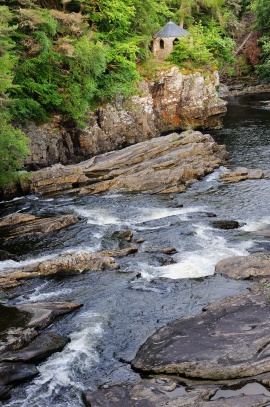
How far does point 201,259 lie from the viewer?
23.9 m

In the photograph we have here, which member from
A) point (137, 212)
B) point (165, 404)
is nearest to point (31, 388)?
point (165, 404)

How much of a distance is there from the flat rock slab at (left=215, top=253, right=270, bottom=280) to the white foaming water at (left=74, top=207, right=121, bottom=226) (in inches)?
385

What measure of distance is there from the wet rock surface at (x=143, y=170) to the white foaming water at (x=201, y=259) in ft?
36.2

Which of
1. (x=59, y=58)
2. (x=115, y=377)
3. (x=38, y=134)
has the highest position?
(x=59, y=58)

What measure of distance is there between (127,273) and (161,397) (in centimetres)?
972

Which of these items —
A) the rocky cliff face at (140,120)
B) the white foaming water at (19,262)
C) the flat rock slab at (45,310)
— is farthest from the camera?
the rocky cliff face at (140,120)

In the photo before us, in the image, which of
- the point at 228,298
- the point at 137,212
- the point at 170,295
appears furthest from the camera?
the point at 137,212

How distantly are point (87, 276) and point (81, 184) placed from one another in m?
16.5

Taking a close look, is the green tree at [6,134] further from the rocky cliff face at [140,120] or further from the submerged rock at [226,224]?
the submerged rock at [226,224]

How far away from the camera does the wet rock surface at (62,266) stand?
2255 cm

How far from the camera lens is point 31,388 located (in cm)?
1480

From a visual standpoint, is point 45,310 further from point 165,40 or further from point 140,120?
point 165,40

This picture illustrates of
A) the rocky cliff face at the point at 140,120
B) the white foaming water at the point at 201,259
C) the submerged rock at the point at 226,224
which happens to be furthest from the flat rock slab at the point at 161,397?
the rocky cliff face at the point at 140,120

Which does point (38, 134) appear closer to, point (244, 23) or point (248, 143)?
point (248, 143)
